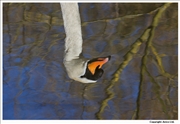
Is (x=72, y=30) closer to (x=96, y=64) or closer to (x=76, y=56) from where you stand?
(x=76, y=56)

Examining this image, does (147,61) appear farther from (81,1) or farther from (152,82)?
(81,1)

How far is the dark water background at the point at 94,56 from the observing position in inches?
69.5

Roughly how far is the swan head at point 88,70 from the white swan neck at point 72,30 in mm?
63

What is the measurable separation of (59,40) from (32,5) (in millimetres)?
245

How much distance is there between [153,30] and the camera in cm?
194

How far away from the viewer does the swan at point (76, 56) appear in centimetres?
184

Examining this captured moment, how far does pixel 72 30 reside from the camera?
1.95 metres

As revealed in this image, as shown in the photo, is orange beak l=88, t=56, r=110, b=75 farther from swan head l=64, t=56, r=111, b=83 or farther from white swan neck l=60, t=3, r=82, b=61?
white swan neck l=60, t=3, r=82, b=61

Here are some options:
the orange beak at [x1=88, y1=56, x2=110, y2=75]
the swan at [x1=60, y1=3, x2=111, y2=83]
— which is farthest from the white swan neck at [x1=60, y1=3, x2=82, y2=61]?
the orange beak at [x1=88, y1=56, x2=110, y2=75]

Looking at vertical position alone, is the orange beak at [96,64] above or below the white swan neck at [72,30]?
below

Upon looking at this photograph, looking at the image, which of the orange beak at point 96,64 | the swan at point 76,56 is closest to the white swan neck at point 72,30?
the swan at point 76,56

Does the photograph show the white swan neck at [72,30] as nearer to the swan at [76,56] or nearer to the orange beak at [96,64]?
the swan at [76,56]

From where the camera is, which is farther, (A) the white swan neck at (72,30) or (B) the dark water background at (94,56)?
(A) the white swan neck at (72,30)

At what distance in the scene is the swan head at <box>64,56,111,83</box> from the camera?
6.01ft
